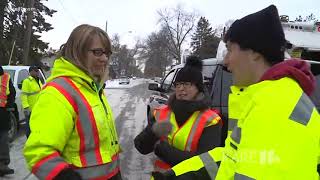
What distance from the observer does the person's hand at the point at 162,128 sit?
3053mm

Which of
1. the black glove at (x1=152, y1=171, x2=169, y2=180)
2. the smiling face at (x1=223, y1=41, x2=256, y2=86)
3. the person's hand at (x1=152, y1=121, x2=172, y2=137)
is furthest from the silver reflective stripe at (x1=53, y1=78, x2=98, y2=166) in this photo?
the smiling face at (x1=223, y1=41, x2=256, y2=86)

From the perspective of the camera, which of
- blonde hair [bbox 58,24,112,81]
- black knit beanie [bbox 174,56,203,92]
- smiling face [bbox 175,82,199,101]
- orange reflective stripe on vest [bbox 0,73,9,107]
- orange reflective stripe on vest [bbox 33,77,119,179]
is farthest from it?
orange reflective stripe on vest [bbox 0,73,9,107]

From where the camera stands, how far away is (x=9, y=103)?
25.4 ft

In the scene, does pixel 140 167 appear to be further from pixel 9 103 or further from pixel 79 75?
pixel 79 75

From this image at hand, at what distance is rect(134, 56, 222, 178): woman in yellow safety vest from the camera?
3145 mm

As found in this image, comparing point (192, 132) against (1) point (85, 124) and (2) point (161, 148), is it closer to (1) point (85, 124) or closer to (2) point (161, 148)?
(2) point (161, 148)

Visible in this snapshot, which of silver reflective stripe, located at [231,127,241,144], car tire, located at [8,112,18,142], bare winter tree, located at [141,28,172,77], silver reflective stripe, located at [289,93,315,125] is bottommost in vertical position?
car tire, located at [8,112,18,142]

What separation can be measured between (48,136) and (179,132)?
1.23 meters

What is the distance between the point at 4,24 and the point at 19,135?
27.0m

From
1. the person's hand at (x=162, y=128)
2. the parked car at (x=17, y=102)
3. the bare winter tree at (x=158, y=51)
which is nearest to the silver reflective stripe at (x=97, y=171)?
the person's hand at (x=162, y=128)

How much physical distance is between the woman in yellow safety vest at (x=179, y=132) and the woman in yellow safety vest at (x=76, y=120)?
0.44m

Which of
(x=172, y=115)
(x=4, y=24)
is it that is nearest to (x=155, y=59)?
(x=4, y=24)

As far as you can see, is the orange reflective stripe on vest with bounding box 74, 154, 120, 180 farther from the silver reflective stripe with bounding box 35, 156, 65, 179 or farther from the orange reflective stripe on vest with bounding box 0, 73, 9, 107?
the orange reflective stripe on vest with bounding box 0, 73, 9, 107

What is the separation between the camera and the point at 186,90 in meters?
3.73
